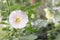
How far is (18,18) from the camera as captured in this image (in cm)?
58

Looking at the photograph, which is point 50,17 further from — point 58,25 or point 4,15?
point 4,15

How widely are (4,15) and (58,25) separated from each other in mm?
218

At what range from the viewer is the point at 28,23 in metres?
0.59

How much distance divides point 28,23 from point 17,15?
5cm

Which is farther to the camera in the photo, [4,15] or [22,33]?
[4,15]

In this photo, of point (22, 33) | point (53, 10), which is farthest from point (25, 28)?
point (53, 10)

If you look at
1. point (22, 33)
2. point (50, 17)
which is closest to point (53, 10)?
point (50, 17)

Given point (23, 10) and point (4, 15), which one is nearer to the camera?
point (23, 10)

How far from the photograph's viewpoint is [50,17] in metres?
0.60

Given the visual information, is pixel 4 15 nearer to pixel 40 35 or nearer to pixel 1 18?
pixel 1 18

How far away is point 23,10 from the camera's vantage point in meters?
0.57

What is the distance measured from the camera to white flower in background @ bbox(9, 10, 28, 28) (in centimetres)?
56

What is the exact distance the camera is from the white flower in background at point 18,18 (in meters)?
0.56

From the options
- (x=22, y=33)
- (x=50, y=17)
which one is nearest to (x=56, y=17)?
(x=50, y=17)
